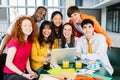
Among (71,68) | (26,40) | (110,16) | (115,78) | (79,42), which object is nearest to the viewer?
(115,78)

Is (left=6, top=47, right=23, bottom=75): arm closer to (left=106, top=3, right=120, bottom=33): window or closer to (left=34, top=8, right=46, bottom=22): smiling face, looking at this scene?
(left=34, top=8, right=46, bottom=22): smiling face

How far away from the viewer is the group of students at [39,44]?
1.67 meters

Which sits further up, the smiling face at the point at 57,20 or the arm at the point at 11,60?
the smiling face at the point at 57,20

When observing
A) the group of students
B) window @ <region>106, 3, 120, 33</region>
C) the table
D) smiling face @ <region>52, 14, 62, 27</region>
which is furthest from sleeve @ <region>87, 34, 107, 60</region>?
window @ <region>106, 3, 120, 33</region>

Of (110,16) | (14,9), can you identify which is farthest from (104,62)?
(110,16)

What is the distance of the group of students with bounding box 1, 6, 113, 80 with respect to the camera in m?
1.67

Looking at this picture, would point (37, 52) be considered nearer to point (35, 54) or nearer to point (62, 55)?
point (35, 54)

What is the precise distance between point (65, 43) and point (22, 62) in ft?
2.05

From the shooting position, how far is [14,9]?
3.76 meters

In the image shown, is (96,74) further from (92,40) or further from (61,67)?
(92,40)

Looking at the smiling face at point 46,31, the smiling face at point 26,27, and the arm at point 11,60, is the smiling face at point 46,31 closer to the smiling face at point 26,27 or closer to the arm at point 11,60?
the smiling face at point 26,27

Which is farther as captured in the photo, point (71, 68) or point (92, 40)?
point (92, 40)

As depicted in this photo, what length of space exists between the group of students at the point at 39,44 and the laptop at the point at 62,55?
0.35 ft

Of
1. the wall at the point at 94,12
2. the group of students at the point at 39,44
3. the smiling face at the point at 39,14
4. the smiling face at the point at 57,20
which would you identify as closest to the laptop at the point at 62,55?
the group of students at the point at 39,44
